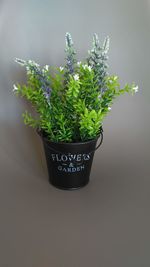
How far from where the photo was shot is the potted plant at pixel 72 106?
3.53 feet

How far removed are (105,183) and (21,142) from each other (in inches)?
17.5

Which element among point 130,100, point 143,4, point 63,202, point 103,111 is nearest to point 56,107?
point 103,111

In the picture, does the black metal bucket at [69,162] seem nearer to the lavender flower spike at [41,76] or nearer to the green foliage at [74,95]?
the green foliage at [74,95]

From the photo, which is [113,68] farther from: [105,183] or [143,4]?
[105,183]

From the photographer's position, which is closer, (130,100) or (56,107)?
(56,107)

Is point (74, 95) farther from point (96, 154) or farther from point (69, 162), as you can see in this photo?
point (96, 154)

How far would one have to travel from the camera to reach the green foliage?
3.51 feet

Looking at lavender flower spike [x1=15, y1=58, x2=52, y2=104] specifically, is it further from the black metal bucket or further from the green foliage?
the black metal bucket

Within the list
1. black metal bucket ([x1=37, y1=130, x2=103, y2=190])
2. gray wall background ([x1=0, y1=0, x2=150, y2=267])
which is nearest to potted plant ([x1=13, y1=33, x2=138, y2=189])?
black metal bucket ([x1=37, y1=130, x2=103, y2=190])

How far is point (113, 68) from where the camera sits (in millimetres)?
1427

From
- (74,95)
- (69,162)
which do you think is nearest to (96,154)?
(69,162)

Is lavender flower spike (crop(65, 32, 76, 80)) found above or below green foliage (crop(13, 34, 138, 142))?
above

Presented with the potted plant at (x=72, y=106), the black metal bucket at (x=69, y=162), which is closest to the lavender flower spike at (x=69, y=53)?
the potted plant at (x=72, y=106)

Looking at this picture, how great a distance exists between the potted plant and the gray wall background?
0.11 meters
